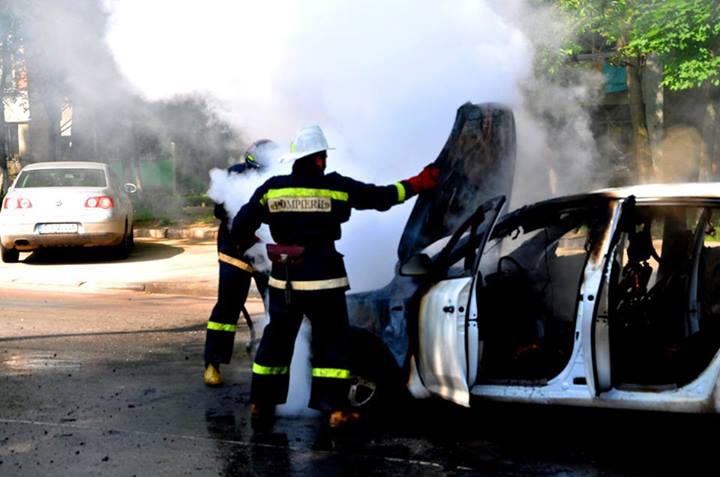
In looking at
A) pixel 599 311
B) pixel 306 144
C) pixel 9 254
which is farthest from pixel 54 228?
pixel 599 311

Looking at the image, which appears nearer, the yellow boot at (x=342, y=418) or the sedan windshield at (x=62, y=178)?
the yellow boot at (x=342, y=418)

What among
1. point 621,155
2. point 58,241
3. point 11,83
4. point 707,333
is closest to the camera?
point 707,333

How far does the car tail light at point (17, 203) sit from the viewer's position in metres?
15.3

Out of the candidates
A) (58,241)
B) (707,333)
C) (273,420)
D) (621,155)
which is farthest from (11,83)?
(707,333)

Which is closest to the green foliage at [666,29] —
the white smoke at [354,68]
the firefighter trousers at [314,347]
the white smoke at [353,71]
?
the white smoke at [353,71]

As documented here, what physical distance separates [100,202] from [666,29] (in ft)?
27.4

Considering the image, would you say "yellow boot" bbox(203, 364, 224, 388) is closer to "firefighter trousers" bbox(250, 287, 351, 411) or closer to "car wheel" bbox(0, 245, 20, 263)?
"firefighter trousers" bbox(250, 287, 351, 411)

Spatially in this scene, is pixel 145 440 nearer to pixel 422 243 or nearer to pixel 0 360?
pixel 422 243

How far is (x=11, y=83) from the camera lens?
22.7 meters

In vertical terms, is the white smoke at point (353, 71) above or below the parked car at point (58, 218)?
above

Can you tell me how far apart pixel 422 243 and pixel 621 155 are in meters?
15.4

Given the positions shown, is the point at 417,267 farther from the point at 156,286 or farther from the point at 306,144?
the point at 156,286

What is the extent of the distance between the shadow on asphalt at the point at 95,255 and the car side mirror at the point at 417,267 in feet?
35.9

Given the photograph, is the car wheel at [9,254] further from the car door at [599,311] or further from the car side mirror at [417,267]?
the car door at [599,311]
